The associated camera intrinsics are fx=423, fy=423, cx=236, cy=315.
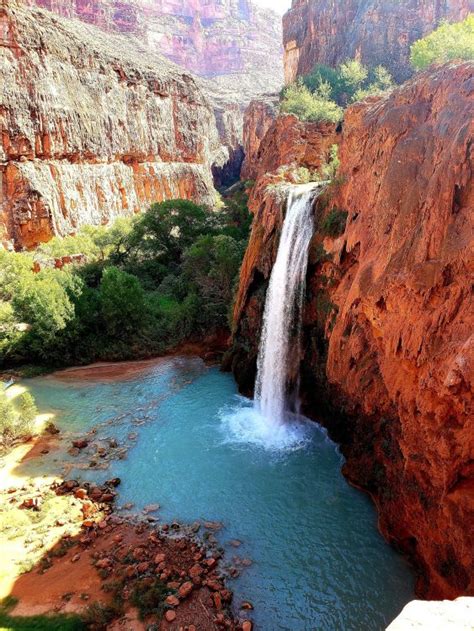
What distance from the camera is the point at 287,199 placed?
17656mm

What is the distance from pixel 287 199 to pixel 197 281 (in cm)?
845

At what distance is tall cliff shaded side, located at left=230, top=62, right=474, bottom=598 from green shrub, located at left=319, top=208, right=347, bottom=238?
53mm

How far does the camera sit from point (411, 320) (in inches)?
341

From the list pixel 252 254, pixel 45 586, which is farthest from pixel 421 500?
pixel 252 254

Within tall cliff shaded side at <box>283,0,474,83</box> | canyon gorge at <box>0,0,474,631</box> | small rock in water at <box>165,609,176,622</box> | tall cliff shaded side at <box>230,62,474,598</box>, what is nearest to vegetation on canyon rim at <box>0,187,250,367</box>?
canyon gorge at <box>0,0,474,631</box>

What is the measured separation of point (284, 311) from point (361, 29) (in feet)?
→ 122

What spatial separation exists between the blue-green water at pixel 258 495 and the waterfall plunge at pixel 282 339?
1.33 feet

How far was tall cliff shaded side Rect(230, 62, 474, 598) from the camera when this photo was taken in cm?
754

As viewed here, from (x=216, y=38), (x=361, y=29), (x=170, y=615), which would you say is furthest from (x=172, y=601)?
(x=216, y=38)

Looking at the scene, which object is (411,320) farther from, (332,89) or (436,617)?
(332,89)

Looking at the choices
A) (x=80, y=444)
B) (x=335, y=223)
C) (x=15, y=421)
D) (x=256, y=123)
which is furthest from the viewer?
(x=256, y=123)

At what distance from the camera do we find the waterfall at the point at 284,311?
1569cm

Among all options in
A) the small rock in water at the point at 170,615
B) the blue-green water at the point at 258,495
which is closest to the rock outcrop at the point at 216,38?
the blue-green water at the point at 258,495

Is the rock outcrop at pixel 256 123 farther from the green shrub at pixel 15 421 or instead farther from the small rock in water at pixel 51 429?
the green shrub at pixel 15 421
